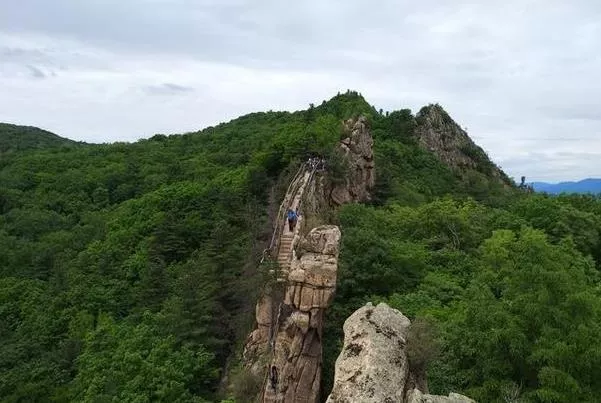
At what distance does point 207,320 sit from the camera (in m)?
26.1

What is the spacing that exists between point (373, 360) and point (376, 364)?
131 mm

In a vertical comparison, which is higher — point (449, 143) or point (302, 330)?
point (449, 143)

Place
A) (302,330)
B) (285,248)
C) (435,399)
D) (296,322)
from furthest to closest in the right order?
(285,248)
(296,322)
(302,330)
(435,399)

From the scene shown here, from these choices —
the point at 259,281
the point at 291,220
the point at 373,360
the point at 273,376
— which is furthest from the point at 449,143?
the point at 373,360

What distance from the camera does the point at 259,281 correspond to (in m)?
23.2

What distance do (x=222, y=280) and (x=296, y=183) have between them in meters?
6.87

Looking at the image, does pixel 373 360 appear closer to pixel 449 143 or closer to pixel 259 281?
pixel 259 281

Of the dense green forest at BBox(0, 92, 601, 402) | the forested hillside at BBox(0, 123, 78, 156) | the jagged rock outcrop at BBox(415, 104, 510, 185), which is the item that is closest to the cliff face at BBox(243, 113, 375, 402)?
the dense green forest at BBox(0, 92, 601, 402)

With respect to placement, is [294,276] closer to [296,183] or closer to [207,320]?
[207,320]

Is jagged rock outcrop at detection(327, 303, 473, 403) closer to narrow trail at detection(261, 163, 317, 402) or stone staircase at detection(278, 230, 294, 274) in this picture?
narrow trail at detection(261, 163, 317, 402)

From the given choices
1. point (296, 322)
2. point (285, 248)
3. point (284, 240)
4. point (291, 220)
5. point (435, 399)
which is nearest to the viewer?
point (435, 399)

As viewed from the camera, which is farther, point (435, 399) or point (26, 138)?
point (26, 138)

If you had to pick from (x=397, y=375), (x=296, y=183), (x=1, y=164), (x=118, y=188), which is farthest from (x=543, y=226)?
(x=1, y=164)

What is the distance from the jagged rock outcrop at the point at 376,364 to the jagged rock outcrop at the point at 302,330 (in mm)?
4364
